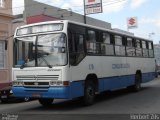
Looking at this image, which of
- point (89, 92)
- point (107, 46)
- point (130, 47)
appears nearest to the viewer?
point (89, 92)

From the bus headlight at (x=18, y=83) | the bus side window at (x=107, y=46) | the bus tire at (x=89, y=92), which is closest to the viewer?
the bus headlight at (x=18, y=83)

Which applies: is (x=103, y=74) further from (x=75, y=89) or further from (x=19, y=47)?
(x=19, y=47)

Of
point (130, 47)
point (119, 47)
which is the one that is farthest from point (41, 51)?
point (130, 47)

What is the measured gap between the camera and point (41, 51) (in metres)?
14.0

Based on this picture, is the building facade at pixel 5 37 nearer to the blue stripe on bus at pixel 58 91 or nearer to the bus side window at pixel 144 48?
the bus side window at pixel 144 48

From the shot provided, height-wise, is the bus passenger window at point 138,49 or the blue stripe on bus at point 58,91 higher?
the bus passenger window at point 138,49

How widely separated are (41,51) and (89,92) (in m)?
2.65

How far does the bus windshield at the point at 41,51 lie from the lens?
13656 mm

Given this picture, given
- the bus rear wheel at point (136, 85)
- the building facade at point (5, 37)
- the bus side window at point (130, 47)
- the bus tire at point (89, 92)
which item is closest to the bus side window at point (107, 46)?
the bus tire at point (89, 92)

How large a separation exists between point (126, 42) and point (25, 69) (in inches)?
293

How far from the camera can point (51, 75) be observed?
1358 cm

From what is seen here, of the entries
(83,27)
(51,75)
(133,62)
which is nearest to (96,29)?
(83,27)

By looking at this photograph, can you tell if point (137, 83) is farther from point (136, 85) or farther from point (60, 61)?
point (60, 61)

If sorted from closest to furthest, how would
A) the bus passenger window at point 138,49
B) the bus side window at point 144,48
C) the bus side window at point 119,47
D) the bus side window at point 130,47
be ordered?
the bus side window at point 119,47
the bus side window at point 130,47
the bus passenger window at point 138,49
the bus side window at point 144,48
